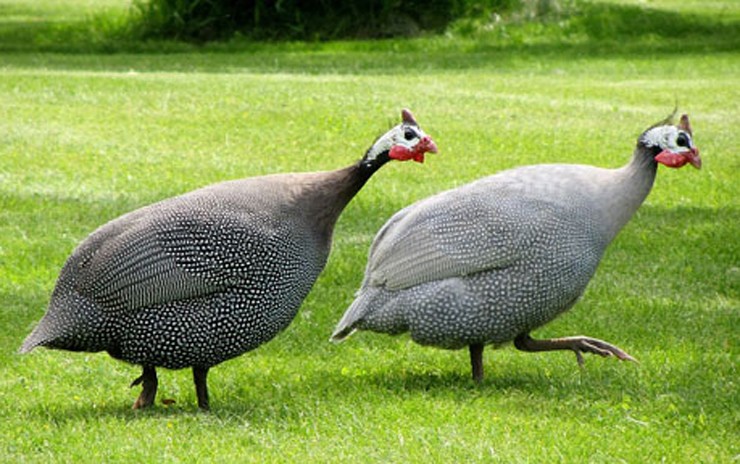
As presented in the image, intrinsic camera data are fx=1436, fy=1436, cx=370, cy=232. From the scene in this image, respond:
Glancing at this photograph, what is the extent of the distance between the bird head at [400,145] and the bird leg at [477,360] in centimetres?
81

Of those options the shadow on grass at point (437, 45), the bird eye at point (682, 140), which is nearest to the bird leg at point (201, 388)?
the bird eye at point (682, 140)

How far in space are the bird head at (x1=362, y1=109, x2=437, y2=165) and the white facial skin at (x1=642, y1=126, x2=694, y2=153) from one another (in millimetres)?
939

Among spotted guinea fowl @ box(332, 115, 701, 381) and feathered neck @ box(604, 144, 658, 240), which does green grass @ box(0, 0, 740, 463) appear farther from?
feathered neck @ box(604, 144, 658, 240)

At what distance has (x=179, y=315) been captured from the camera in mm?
5258

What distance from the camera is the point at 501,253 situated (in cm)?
557

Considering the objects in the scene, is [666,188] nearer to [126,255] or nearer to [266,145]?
[266,145]

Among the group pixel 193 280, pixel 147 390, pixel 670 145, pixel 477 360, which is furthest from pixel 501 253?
pixel 147 390

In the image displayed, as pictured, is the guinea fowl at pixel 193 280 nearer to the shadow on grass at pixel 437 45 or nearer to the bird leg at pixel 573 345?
the bird leg at pixel 573 345

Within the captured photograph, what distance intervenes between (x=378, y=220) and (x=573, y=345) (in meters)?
→ 3.44

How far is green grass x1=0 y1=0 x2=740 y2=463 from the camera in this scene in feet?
16.6

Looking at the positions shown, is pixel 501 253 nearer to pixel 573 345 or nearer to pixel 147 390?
pixel 573 345

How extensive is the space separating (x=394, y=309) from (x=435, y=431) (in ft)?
2.45

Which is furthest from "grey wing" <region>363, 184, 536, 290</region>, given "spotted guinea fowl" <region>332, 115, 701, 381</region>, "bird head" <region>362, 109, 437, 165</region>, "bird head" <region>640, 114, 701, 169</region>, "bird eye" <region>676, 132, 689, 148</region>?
"bird eye" <region>676, 132, 689, 148</region>

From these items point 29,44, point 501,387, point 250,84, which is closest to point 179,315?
point 501,387
